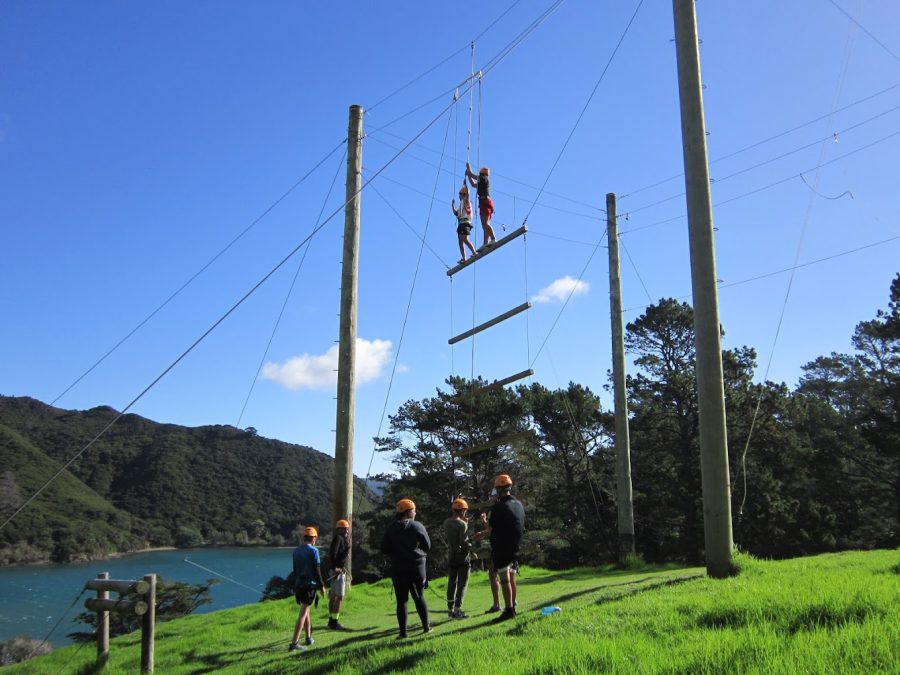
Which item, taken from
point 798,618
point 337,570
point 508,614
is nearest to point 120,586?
point 337,570

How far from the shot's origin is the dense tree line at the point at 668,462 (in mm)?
35000

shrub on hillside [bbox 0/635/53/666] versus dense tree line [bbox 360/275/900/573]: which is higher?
dense tree line [bbox 360/275/900/573]

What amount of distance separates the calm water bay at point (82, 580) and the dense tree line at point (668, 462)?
1691 cm

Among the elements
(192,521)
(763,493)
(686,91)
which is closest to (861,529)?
(763,493)

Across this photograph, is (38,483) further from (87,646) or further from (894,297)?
(894,297)

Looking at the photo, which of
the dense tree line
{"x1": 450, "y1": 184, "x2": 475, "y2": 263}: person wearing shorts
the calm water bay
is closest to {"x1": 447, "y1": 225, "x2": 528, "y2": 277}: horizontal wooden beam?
{"x1": 450, "y1": 184, "x2": 475, "y2": 263}: person wearing shorts

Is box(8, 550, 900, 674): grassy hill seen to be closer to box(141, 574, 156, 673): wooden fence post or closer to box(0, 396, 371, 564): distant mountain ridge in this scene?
box(141, 574, 156, 673): wooden fence post

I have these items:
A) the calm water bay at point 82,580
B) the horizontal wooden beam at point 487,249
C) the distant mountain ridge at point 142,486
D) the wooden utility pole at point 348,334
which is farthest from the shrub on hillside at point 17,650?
the distant mountain ridge at point 142,486

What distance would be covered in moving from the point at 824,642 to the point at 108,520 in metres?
95.4

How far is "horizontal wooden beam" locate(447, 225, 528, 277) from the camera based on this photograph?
1173cm

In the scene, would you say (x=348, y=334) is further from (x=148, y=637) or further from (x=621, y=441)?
(x=621, y=441)

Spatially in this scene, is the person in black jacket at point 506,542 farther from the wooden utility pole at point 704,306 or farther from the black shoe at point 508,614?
the wooden utility pole at point 704,306

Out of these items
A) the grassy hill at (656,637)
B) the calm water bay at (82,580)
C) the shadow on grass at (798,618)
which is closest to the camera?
the grassy hill at (656,637)

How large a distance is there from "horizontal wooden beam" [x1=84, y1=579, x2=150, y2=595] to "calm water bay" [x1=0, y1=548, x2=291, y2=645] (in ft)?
108
